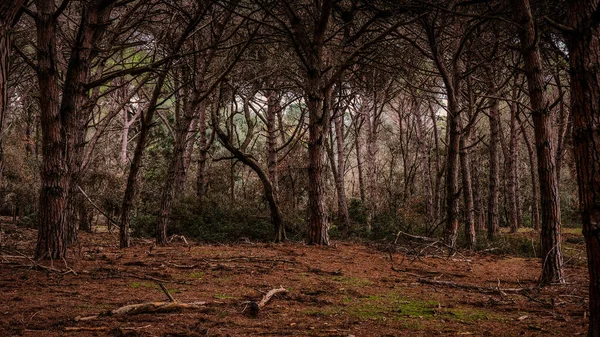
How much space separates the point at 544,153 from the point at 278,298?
142 inches

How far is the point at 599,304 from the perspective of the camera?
2.68 m

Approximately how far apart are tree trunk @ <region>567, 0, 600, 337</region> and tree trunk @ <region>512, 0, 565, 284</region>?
264 centimetres

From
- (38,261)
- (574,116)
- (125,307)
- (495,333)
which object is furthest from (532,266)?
(38,261)

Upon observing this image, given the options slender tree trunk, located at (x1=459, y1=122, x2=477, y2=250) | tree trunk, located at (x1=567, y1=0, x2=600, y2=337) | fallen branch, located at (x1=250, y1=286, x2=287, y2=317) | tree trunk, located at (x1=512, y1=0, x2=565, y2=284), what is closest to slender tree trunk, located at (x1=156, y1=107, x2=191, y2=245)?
fallen branch, located at (x1=250, y1=286, x2=287, y2=317)

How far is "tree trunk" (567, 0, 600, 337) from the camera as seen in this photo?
2.69 m

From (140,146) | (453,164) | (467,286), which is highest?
(140,146)

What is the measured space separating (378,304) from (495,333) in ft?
3.68

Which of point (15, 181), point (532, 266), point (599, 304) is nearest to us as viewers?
point (599, 304)

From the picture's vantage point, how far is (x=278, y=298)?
4117 mm

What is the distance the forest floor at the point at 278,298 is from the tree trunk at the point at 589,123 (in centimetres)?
80

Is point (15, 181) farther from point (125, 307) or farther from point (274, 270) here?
point (125, 307)

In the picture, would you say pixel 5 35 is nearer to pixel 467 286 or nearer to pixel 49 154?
pixel 49 154

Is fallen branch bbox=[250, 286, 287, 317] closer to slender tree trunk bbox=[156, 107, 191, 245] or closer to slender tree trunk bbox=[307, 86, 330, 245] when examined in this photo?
slender tree trunk bbox=[307, 86, 330, 245]

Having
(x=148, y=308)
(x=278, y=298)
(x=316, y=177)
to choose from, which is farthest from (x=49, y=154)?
(x=316, y=177)
